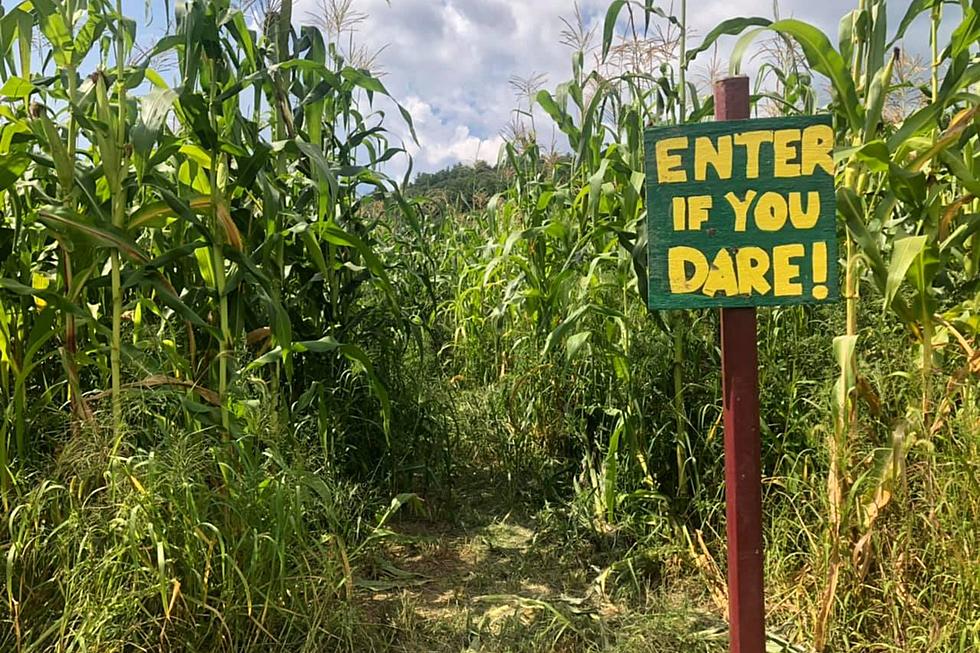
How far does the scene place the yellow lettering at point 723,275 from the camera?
157cm

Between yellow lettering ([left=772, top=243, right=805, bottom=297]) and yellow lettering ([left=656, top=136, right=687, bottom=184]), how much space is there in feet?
0.87

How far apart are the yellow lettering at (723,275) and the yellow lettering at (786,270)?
87mm

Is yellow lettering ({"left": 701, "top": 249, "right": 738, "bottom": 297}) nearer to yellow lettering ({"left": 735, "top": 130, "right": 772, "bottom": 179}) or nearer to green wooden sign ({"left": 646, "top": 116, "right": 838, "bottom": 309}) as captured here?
A: green wooden sign ({"left": 646, "top": 116, "right": 838, "bottom": 309})

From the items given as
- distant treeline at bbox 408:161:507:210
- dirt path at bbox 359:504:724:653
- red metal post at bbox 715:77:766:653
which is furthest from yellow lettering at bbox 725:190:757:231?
distant treeline at bbox 408:161:507:210

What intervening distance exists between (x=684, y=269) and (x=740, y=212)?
0.56 feet

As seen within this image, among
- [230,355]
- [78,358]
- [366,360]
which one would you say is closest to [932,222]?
[366,360]

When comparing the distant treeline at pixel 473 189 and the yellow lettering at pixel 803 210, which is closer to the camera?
the yellow lettering at pixel 803 210

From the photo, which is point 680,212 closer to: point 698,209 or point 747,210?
point 698,209

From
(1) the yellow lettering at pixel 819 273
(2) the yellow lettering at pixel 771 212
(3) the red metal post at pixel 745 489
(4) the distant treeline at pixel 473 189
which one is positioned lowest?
(3) the red metal post at pixel 745 489

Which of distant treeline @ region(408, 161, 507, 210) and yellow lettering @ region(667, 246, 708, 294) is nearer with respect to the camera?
yellow lettering @ region(667, 246, 708, 294)

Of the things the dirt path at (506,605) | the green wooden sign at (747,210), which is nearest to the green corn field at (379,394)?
the dirt path at (506,605)

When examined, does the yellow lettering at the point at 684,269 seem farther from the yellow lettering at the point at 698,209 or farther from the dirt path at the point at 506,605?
the dirt path at the point at 506,605

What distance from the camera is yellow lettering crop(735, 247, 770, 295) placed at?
61.6 inches

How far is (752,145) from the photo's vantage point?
155cm
